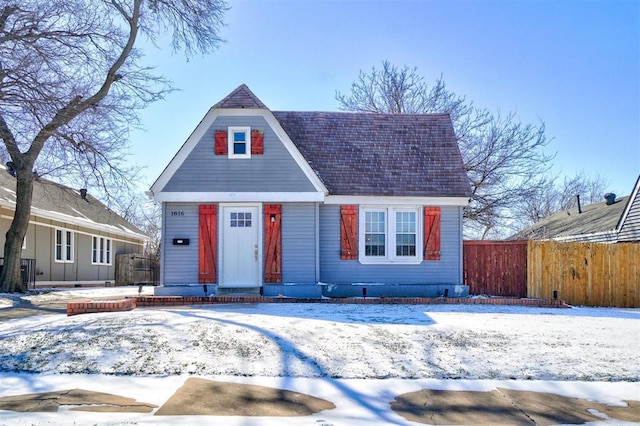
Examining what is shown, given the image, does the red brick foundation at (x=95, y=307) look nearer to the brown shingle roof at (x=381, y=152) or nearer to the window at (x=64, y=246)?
the brown shingle roof at (x=381, y=152)

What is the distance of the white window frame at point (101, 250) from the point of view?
82.1 ft

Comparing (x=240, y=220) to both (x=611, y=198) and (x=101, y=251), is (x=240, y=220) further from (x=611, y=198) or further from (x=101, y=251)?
(x=611, y=198)

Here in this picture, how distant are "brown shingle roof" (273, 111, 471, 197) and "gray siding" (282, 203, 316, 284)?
4.21ft

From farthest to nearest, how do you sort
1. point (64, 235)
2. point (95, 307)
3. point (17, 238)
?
point (64, 235) → point (17, 238) → point (95, 307)

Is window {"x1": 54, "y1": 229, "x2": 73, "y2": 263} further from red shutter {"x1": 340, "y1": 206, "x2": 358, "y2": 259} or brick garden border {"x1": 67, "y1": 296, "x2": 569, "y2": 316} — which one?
red shutter {"x1": 340, "y1": 206, "x2": 358, "y2": 259}

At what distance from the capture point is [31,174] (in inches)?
606

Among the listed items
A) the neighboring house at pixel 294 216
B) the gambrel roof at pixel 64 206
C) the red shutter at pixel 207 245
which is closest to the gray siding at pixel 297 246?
the neighboring house at pixel 294 216

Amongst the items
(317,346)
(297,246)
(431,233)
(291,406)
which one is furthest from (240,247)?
(291,406)

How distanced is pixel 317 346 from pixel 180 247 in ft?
24.0

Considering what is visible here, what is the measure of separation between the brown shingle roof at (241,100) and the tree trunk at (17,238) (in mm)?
6345

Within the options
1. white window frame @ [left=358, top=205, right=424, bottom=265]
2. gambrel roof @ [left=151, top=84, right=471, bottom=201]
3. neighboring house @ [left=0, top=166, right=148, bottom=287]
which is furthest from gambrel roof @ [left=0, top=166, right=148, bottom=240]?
white window frame @ [left=358, top=205, right=424, bottom=265]

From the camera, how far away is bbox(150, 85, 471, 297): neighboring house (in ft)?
45.1

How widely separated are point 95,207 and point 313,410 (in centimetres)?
2549

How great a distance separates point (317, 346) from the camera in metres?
7.59
